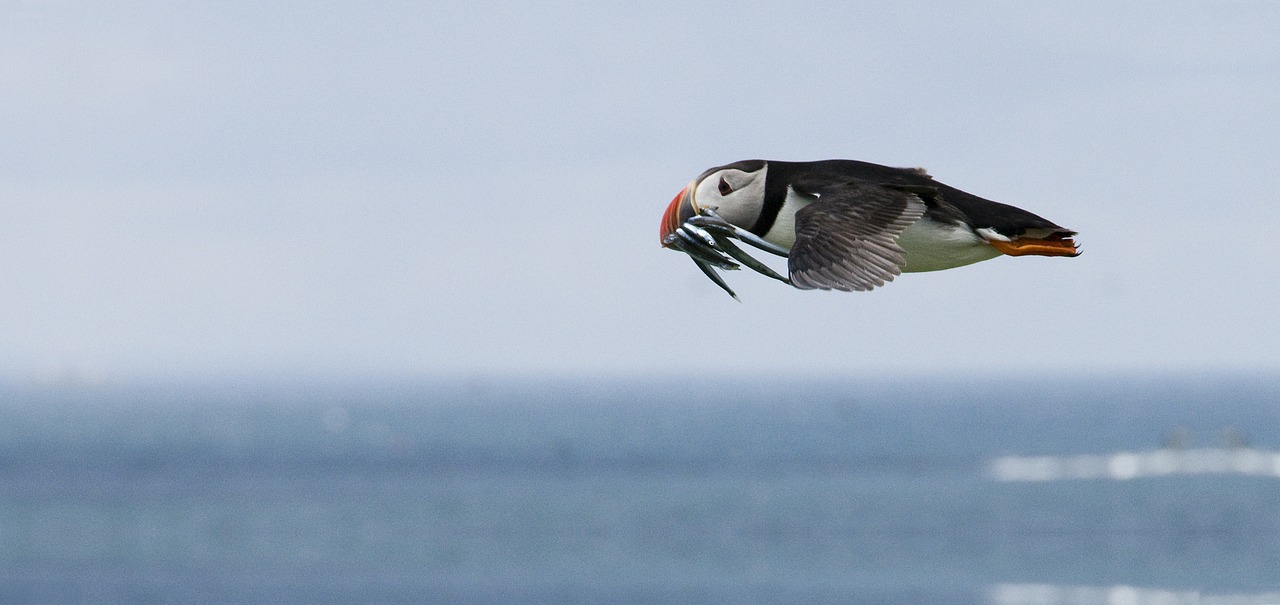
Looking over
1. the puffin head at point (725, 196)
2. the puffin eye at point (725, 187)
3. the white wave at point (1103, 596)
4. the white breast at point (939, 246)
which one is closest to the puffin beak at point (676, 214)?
the puffin head at point (725, 196)

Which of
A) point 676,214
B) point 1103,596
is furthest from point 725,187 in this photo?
point 1103,596

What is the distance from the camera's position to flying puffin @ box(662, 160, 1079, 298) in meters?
5.68

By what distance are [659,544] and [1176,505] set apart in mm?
33521

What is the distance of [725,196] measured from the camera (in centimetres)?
612

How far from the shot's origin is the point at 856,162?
6363 millimetres

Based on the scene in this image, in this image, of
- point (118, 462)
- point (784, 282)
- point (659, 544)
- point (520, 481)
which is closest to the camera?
point (784, 282)

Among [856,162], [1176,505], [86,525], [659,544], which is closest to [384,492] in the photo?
[86,525]

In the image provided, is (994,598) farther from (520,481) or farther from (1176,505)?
(520,481)

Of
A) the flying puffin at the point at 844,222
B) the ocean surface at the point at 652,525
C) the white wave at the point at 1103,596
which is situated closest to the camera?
the flying puffin at the point at 844,222

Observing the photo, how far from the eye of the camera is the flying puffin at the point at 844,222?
18.6ft

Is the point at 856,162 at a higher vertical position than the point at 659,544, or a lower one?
higher

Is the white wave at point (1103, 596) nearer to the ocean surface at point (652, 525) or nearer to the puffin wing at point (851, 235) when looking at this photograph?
the ocean surface at point (652, 525)

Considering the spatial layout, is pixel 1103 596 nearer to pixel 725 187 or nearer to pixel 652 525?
pixel 652 525

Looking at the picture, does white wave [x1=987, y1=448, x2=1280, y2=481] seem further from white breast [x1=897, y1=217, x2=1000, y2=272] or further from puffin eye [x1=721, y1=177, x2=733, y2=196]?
puffin eye [x1=721, y1=177, x2=733, y2=196]
